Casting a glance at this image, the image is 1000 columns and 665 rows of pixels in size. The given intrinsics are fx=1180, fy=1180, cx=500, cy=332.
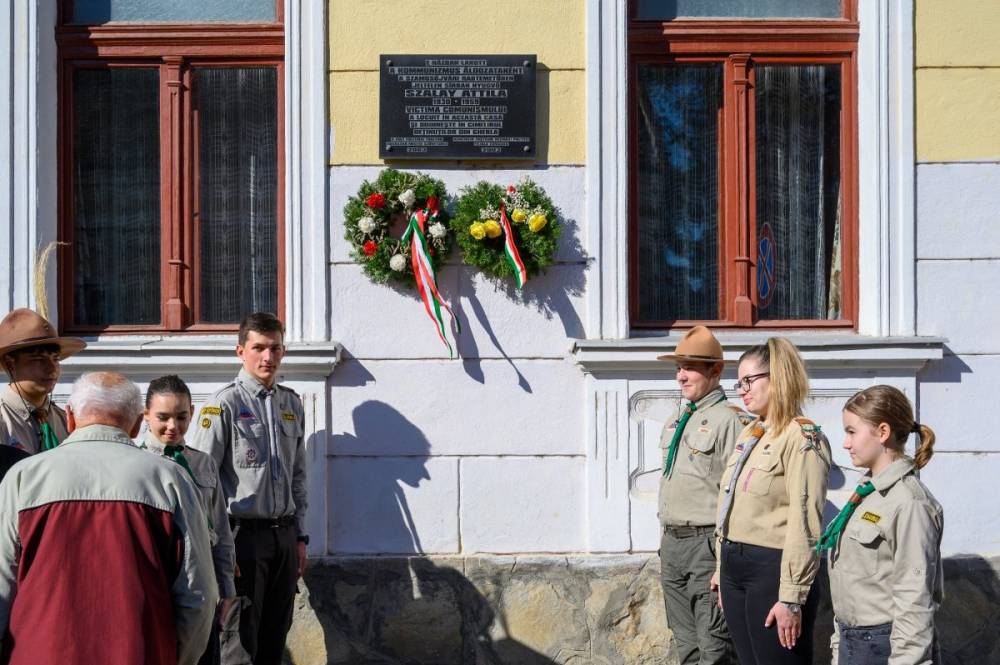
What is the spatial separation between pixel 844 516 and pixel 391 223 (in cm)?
287

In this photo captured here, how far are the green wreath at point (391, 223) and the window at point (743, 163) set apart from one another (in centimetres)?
108

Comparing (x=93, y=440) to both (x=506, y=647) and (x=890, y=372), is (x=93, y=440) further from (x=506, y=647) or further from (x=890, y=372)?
(x=890, y=372)

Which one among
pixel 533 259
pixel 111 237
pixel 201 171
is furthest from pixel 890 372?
pixel 111 237

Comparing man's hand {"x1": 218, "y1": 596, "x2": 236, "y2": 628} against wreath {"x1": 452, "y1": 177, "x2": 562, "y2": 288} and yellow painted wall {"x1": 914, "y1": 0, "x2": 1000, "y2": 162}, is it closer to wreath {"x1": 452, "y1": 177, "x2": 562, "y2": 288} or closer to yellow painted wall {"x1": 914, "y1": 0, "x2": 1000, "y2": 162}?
wreath {"x1": 452, "y1": 177, "x2": 562, "y2": 288}

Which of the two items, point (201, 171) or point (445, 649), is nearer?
point (445, 649)

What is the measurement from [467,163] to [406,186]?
1.17 feet

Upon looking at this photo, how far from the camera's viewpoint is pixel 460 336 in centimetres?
604

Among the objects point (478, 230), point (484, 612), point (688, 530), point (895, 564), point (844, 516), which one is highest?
point (478, 230)

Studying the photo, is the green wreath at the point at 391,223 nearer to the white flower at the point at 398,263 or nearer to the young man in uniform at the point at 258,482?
the white flower at the point at 398,263

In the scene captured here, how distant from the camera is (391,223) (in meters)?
6.01

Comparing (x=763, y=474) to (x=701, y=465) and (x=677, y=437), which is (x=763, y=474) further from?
(x=677, y=437)

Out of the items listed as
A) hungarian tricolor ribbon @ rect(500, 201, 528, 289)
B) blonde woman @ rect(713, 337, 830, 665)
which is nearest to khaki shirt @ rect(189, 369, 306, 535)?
hungarian tricolor ribbon @ rect(500, 201, 528, 289)

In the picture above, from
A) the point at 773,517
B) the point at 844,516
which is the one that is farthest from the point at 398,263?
the point at 844,516

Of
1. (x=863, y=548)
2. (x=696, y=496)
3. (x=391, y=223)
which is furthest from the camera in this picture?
(x=391, y=223)
